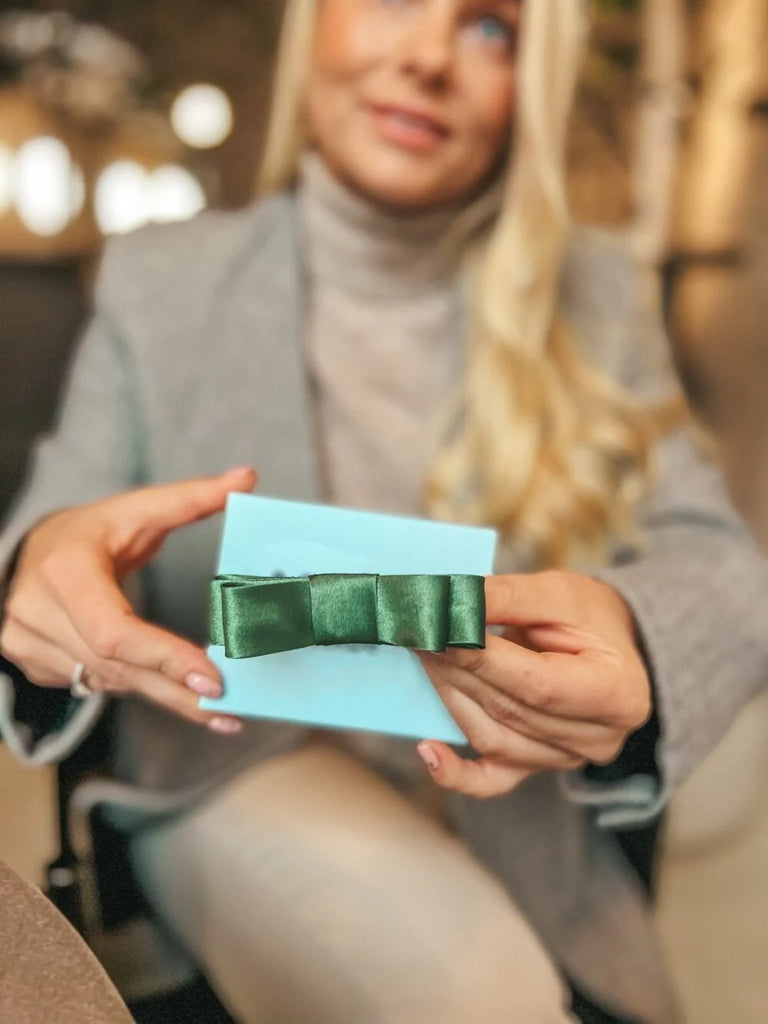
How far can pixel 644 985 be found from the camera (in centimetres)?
63

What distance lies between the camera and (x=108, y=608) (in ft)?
1.50

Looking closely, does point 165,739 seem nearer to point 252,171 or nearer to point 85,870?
point 85,870

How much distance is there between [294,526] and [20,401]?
64 cm

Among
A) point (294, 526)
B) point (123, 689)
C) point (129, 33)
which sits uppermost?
point (129, 33)

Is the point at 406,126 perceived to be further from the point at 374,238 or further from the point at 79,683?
the point at 79,683

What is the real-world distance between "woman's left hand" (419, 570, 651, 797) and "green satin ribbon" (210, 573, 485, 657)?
0.03m

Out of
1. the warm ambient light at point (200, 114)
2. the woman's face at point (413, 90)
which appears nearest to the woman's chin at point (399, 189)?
the woman's face at point (413, 90)

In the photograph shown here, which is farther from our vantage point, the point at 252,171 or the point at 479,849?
the point at 252,171

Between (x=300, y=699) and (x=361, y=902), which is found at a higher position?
(x=300, y=699)

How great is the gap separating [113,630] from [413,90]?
0.47 metres

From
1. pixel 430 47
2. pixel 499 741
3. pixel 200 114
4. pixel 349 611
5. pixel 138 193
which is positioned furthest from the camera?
pixel 200 114

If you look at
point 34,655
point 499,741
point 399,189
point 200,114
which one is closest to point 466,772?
point 499,741

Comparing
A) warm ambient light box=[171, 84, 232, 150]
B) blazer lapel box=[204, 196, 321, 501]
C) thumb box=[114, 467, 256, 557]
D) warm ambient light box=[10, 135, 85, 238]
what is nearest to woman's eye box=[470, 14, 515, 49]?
blazer lapel box=[204, 196, 321, 501]

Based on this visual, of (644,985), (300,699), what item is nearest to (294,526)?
(300,699)
